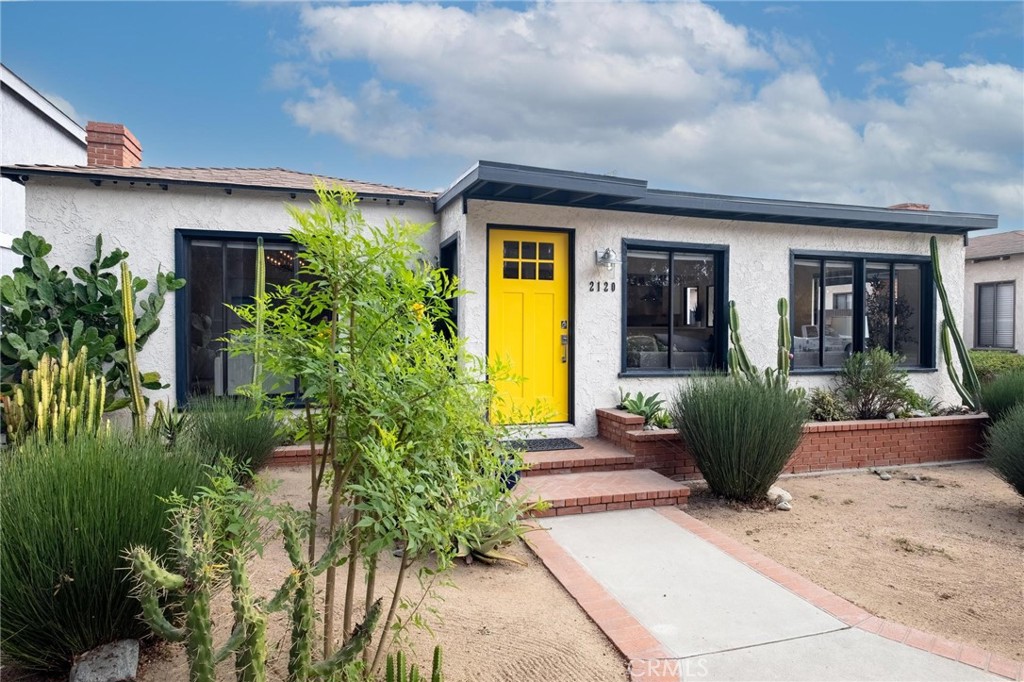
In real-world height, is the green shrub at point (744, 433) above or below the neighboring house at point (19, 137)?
below

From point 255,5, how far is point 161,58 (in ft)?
7.18

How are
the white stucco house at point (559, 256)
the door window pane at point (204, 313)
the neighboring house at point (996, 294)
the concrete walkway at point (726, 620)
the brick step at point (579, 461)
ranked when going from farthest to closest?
the neighboring house at point (996, 294) → the door window pane at point (204, 313) → the white stucco house at point (559, 256) → the brick step at point (579, 461) → the concrete walkway at point (726, 620)

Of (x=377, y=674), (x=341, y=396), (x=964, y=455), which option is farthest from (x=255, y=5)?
(x=964, y=455)

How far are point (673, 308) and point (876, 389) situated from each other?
3.24 m

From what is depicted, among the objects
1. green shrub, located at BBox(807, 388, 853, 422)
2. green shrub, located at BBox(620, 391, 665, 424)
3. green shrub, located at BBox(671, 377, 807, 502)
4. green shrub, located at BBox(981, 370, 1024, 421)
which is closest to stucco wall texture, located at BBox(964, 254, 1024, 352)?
green shrub, located at BBox(981, 370, 1024, 421)

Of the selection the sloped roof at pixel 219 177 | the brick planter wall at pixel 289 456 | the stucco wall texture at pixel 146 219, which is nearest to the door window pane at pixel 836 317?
the sloped roof at pixel 219 177

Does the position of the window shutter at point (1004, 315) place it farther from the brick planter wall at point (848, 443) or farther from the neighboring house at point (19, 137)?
the neighboring house at point (19, 137)

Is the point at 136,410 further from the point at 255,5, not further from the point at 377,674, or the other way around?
the point at 255,5

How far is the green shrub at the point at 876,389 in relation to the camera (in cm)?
877

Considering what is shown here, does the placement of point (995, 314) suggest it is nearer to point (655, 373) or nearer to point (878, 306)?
point (878, 306)

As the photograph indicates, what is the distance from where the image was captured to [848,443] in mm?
7996

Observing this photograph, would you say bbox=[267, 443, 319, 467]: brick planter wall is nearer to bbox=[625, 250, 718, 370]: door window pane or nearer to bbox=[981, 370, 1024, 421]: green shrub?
bbox=[625, 250, 718, 370]: door window pane

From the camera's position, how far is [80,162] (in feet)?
48.1

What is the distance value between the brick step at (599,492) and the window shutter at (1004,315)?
1629 cm
